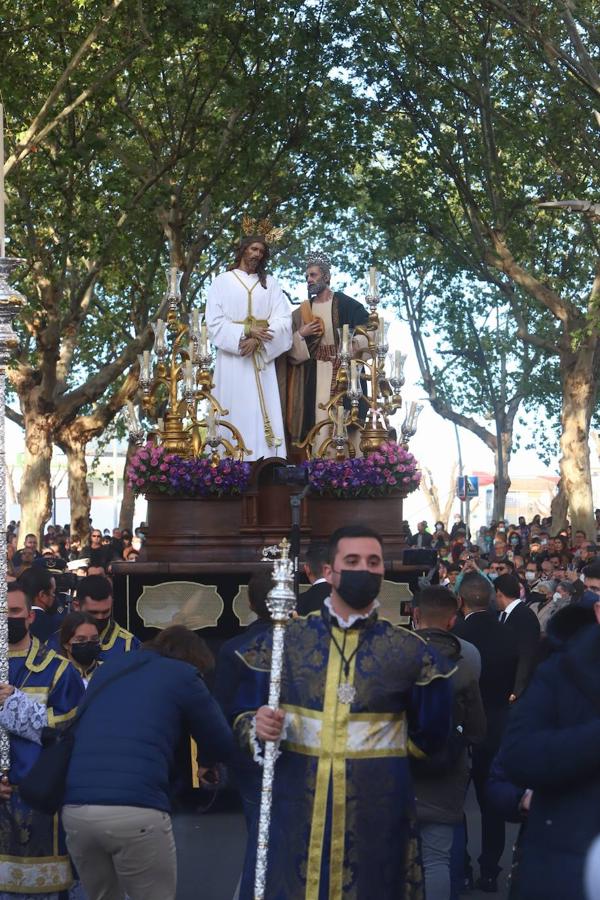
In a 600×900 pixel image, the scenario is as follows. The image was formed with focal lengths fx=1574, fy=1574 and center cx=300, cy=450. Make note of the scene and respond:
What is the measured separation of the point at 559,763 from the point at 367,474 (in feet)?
30.4

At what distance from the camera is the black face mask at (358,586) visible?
5059mm

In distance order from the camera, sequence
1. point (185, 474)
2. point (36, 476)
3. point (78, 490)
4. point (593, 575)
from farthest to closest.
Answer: point (78, 490), point (36, 476), point (185, 474), point (593, 575)

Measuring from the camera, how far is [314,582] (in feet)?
36.4

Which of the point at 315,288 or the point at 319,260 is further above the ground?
the point at 319,260

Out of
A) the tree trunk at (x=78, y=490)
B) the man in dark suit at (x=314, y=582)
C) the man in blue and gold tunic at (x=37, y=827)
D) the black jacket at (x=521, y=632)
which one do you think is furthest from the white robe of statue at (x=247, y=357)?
the tree trunk at (x=78, y=490)

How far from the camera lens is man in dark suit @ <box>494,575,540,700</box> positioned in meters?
9.20

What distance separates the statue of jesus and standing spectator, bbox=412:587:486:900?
6.56 meters

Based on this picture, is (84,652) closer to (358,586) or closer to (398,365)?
(358,586)

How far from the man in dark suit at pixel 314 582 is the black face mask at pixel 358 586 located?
5.56 ft

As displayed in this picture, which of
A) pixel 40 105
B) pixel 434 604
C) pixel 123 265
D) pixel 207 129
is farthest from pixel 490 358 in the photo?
pixel 434 604

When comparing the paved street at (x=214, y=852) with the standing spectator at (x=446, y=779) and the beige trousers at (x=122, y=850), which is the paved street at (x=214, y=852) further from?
the beige trousers at (x=122, y=850)

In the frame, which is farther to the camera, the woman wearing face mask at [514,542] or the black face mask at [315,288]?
the woman wearing face mask at [514,542]

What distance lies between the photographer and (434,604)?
7.41 m

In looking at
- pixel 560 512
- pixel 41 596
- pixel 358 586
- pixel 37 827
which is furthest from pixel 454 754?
pixel 560 512
